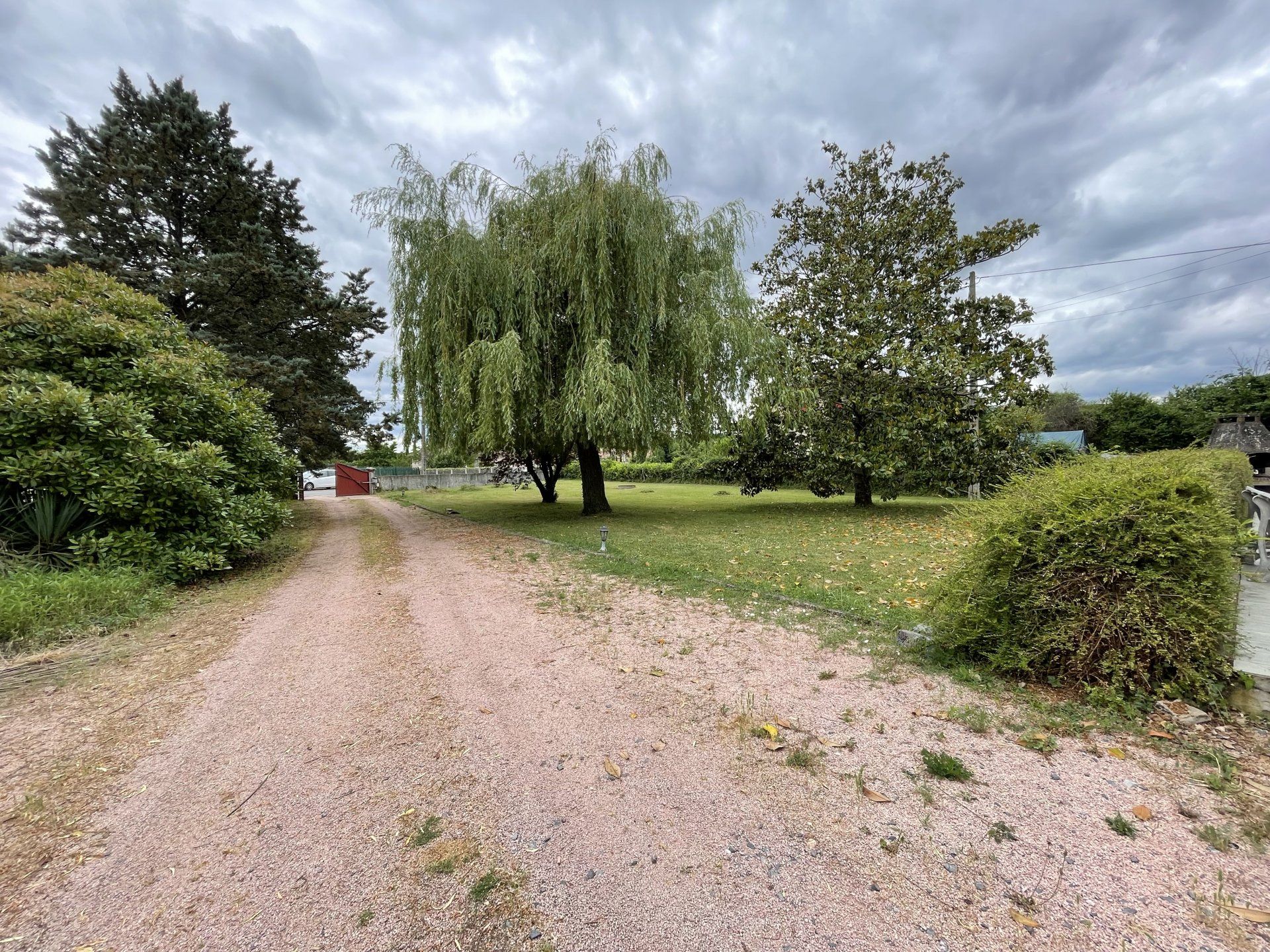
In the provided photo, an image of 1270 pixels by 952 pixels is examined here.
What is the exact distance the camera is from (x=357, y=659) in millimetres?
3668

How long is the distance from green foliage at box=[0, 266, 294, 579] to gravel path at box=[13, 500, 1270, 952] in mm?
3461

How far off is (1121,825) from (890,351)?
1250 cm

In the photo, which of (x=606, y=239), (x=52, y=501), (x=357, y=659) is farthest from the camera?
(x=606, y=239)

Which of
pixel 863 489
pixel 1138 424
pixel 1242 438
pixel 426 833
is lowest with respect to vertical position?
pixel 426 833

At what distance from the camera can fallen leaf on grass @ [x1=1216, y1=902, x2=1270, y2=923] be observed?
4.71ft

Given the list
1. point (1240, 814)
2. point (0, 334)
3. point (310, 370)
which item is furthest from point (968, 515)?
point (310, 370)

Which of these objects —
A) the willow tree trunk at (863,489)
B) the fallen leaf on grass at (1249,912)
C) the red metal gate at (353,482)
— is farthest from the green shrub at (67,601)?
the red metal gate at (353,482)

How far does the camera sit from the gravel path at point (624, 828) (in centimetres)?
150

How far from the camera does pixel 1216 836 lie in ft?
5.74

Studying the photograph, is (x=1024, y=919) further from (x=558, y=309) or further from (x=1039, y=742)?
(x=558, y=309)

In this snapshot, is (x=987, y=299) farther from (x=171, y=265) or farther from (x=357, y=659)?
(x=171, y=265)

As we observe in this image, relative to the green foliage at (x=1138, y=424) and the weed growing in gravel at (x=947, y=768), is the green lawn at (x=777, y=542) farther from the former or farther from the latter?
the green foliage at (x=1138, y=424)

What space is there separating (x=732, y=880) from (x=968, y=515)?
2889 millimetres

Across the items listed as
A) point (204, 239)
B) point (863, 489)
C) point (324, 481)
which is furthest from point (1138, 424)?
point (324, 481)
